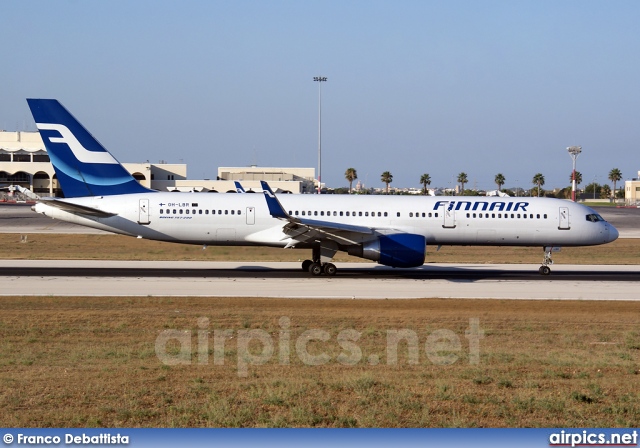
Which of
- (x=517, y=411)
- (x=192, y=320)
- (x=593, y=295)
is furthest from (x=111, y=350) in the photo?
(x=593, y=295)

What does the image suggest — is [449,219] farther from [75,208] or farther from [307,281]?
[75,208]

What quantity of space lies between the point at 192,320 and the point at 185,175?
98.1m

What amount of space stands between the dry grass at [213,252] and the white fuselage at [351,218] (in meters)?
6.07

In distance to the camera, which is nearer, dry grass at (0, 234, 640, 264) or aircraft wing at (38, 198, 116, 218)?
aircraft wing at (38, 198, 116, 218)

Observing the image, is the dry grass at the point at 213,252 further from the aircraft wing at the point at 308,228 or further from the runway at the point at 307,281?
the aircraft wing at the point at 308,228

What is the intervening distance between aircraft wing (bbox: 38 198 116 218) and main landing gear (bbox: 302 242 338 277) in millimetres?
8858

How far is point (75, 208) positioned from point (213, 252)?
1151cm

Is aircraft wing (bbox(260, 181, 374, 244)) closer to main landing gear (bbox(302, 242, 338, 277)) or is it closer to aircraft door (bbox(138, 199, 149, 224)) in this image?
main landing gear (bbox(302, 242, 338, 277))

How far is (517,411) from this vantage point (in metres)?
10.7

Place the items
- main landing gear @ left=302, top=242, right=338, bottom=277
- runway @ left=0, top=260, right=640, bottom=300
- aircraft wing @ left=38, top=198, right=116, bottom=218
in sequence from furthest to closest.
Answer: main landing gear @ left=302, top=242, right=338, bottom=277 → aircraft wing @ left=38, top=198, right=116, bottom=218 → runway @ left=0, top=260, right=640, bottom=300

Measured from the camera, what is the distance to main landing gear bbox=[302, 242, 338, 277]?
3102 centimetres

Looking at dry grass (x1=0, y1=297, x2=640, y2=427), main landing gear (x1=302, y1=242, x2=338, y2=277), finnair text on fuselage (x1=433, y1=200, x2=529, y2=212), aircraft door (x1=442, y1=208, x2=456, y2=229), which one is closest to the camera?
dry grass (x1=0, y1=297, x2=640, y2=427)

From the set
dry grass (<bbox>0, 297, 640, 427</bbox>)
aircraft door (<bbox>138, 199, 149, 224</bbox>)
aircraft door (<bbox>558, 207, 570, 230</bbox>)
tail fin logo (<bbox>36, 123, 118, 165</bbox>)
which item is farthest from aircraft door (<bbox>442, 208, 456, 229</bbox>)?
tail fin logo (<bbox>36, 123, 118, 165</bbox>)

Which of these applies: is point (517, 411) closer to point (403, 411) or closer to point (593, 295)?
point (403, 411)
